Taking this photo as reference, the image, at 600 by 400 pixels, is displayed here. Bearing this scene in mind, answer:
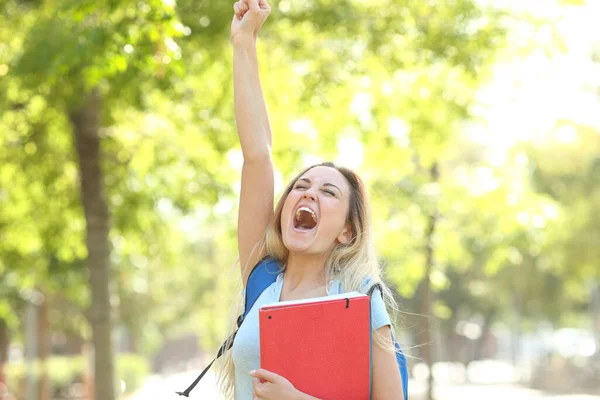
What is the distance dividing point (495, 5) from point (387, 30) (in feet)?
3.79

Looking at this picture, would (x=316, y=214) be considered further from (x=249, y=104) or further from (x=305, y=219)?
(x=249, y=104)

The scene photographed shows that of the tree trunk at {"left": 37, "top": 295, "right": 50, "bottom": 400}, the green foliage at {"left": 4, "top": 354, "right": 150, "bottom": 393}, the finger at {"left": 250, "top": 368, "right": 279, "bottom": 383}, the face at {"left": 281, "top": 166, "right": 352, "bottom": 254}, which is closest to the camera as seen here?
the finger at {"left": 250, "top": 368, "right": 279, "bottom": 383}

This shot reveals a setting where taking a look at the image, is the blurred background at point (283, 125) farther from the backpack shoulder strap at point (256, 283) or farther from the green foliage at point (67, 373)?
the green foliage at point (67, 373)

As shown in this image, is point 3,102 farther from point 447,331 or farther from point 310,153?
point 447,331

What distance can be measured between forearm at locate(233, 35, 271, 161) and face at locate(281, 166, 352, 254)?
0.64 ft

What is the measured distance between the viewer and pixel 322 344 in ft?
7.77

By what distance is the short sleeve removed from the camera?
2.44 metres

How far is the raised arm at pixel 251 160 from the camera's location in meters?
2.85

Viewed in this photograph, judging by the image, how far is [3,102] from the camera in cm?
999

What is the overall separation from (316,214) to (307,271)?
171 millimetres

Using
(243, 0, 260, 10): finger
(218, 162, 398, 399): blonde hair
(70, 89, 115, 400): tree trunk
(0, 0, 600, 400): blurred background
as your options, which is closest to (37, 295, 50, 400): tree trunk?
(0, 0, 600, 400): blurred background

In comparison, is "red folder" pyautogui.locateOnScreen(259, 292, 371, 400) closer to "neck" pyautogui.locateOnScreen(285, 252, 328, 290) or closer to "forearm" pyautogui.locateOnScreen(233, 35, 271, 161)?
"neck" pyautogui.locateOnScreen(285, 252, 328, 290)

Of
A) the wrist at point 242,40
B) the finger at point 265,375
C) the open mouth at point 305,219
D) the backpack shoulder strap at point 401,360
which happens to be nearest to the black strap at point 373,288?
the backpack shoulder strap at point 401,360

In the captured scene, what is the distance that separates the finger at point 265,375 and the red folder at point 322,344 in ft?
0.08
